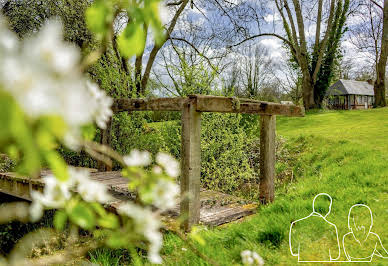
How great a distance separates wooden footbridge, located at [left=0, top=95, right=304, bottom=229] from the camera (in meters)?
3.88

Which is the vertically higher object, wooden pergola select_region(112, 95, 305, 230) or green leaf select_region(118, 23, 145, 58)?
green leaf select_region(118, 23, 145, 58)

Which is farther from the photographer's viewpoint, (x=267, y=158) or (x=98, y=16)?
(x=267, y=158)

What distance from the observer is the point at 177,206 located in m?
4.88

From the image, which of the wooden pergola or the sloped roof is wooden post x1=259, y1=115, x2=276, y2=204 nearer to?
the wooden pergola

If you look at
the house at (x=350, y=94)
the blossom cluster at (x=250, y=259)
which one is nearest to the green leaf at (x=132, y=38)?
the blossom cluster at (x=250, y=259)

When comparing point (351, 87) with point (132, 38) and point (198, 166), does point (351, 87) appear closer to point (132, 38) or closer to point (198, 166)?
point (198, 166)

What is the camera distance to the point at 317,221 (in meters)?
3.87

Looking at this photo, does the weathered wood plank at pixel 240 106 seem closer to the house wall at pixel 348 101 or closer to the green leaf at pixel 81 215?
the green leaf at pixel 81 215

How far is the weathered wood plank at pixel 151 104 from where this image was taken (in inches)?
162

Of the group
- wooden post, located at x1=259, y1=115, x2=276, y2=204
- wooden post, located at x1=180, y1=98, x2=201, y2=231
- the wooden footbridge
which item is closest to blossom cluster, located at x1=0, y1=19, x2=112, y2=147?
the wooden footbridge

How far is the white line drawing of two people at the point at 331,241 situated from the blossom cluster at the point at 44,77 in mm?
2848

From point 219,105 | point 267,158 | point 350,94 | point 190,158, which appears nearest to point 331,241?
point 267,158

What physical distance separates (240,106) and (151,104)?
1269 millimetres

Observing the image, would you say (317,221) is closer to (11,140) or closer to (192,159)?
(192,159)
